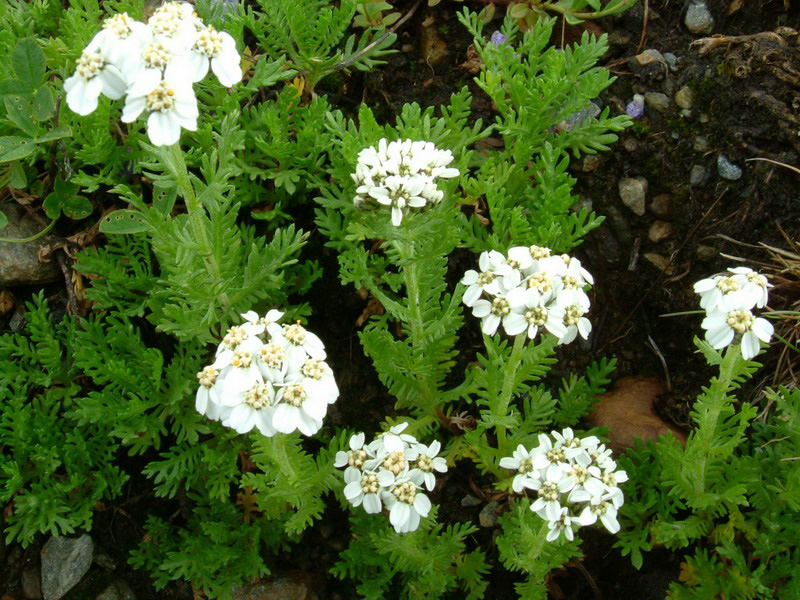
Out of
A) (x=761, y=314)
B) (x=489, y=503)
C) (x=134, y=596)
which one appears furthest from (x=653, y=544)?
(x=134, y=596)

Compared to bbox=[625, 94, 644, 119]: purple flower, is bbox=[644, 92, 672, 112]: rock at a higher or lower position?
higher

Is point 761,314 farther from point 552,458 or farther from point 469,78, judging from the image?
point 469,78

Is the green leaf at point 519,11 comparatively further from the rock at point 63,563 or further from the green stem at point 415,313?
the rock at point 63,563

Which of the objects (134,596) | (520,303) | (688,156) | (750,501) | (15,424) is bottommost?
(134,596)

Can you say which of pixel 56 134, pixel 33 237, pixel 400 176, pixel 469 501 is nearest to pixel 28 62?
pixel 56 134

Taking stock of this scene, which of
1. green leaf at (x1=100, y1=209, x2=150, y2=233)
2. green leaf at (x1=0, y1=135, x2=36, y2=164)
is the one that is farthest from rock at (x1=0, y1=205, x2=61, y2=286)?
green leaf at (x1=100, y1=209, x2=150, y2=233)

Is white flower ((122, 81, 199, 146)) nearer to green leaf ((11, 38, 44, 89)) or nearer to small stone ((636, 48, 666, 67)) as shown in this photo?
green leaf ((11, 38, 44, 89))

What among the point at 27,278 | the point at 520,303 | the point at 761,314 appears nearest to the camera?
the point at 520,303
